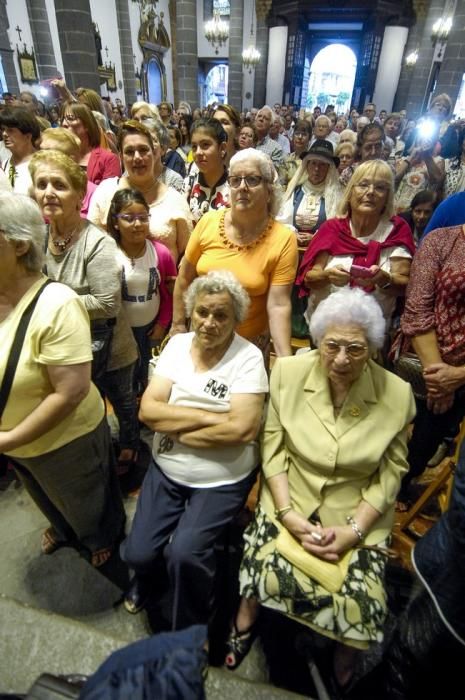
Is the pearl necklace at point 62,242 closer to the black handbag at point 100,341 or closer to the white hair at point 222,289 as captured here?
the black handbag at point 100,341

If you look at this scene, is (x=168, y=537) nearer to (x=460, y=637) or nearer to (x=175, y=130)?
(x=460, y=637)

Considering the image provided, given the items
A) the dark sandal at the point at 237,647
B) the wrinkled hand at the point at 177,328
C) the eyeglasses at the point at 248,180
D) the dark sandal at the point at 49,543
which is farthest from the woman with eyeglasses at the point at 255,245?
the dark sandal at the point at 49,543

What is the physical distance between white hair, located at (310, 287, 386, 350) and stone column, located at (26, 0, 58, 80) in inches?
620

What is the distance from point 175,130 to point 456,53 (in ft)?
35.1

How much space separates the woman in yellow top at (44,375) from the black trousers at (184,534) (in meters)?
0.38

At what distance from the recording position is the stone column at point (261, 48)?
61.5 ft

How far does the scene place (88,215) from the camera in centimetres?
269

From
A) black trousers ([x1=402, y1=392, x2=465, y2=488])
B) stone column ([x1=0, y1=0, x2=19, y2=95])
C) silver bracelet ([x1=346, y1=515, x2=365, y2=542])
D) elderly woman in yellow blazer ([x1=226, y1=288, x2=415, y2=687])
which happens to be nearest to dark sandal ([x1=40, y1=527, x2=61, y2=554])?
elderly woman in yellow blazer ([x1=226, y1=288, x2=415, y2=687])

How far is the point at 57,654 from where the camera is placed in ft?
5.19

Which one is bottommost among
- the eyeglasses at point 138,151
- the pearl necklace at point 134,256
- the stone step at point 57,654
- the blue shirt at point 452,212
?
the stone step at point 57,654

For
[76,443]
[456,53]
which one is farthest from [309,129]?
[456,53]

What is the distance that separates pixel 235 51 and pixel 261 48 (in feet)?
5.32

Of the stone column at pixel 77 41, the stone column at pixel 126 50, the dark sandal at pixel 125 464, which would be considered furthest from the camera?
the stone column at pixel 126 50

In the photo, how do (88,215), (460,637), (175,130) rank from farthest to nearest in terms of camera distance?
(175,130), (88,215), (460,637)
